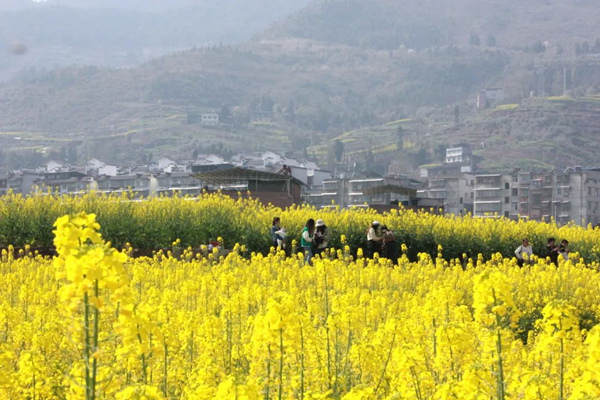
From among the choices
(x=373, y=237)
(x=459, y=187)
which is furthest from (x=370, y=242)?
(x=459, y=187)

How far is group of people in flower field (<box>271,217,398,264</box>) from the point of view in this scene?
770 inches

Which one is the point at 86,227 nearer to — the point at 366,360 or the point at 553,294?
the point at 366,360

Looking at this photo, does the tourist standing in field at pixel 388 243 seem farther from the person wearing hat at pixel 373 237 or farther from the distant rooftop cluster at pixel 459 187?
the distant rooftop cluster at pixel 459 187

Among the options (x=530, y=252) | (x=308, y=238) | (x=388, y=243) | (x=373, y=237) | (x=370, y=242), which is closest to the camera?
(x=308, y=238)

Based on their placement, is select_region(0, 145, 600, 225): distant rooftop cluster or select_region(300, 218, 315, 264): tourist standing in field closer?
select_region(300, 218, 315, 264): tourist standing in field

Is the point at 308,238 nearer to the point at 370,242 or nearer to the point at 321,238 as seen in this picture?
the point at 321,238

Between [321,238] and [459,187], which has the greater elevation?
[459,187]

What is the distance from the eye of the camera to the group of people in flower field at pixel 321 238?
1955 centimetres

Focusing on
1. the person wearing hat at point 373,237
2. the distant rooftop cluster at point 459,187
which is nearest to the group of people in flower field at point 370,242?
the person wearing hat at point 373,237

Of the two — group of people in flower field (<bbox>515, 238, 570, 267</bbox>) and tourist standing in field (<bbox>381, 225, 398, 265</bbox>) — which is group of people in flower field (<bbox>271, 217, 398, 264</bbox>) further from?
group of people in flower field (<bbox>515, 238, 570, 267</bbox>)

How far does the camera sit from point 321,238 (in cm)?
1952

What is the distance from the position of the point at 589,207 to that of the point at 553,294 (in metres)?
126

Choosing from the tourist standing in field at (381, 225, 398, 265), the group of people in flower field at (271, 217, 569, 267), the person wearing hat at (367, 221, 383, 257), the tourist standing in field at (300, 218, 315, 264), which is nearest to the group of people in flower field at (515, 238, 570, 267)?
the group of people in flower field at (271, 217, 569, 267)

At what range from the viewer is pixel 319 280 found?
45.0 feet
